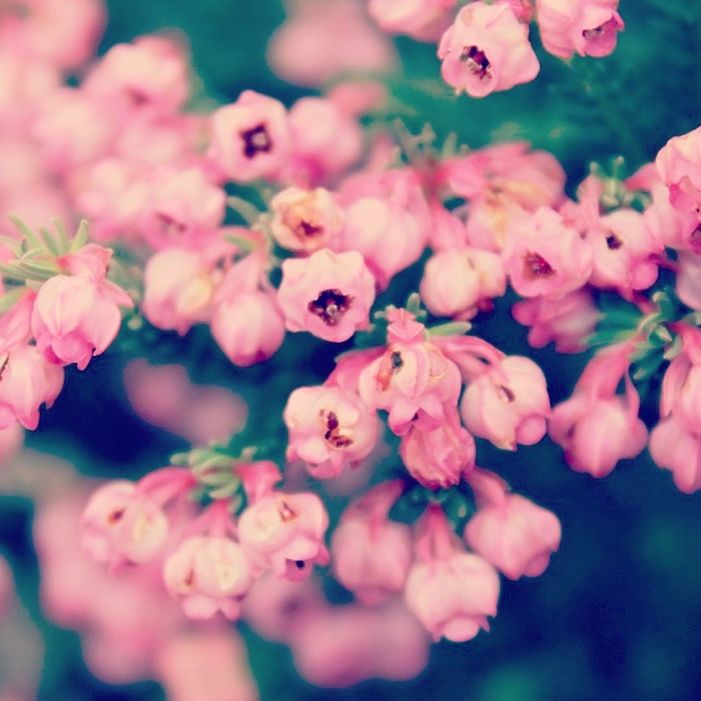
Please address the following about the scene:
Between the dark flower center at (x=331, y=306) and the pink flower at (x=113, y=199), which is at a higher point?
the dark flower center at (x=331, y=306)

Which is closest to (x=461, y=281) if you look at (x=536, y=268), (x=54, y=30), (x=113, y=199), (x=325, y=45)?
(x=536, y=268)

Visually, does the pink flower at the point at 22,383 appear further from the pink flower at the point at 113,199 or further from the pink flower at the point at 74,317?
the pink flower at the point at 113,199

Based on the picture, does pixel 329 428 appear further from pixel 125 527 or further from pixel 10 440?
pixel 10 440

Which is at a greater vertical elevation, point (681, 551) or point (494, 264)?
point (494, 264)

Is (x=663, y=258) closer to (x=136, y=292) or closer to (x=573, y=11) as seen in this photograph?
(x=573, y=11)

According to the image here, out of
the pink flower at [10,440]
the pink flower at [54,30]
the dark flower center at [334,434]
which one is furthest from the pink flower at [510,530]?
the pink flower at [54,30]

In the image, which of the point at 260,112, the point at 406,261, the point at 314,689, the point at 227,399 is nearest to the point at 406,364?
the point at 406,261
